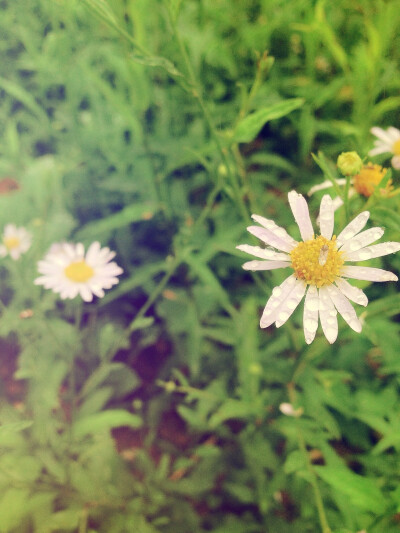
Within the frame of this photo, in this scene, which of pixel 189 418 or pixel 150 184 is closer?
pixel 189 418

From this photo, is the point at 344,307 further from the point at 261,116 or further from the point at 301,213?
the point at 261,116

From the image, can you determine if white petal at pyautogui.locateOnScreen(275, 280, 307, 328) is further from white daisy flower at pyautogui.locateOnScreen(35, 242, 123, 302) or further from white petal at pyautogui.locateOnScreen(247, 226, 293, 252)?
white daisy flower at pyautogui.locateOnScreen(35, 242, 123, 302)

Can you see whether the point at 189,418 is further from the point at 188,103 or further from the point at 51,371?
the point at 188,103

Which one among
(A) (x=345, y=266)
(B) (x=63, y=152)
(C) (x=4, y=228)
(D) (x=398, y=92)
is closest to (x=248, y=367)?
(A) (x=345, y=266)

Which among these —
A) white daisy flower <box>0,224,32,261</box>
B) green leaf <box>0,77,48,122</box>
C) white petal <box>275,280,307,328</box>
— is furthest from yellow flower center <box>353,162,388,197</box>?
green leaf <box>0,77,48,122</box>

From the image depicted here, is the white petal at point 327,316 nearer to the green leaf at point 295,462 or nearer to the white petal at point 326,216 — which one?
the white petal at point 326,216

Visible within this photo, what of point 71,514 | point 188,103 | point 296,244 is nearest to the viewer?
point 296,244

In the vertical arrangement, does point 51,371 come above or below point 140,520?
above
